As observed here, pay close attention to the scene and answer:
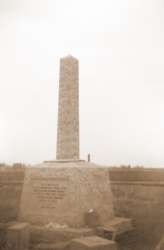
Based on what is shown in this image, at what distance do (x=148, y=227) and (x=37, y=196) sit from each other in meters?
3.99

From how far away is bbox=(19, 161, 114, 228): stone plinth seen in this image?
338 inches

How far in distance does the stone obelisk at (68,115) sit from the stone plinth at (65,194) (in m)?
0.63

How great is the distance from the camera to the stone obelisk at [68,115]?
9.86m

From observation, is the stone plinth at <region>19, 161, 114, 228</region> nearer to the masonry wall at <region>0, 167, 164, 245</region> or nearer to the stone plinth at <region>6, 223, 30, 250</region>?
the stone plinth at <region>6, 223, 30, 250</region>

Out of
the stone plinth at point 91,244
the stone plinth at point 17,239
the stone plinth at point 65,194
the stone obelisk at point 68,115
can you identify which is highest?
the stone obelisk at point 68,115

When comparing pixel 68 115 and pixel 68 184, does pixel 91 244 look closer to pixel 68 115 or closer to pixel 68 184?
pixel 68 184

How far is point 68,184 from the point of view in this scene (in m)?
8.74

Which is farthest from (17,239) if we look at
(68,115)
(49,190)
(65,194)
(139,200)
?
(139,200)

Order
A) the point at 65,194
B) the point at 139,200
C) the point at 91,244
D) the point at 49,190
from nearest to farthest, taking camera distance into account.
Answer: the point at 91,244, the point at 65,194, the point at 49,190, the point at 139,200

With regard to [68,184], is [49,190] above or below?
below

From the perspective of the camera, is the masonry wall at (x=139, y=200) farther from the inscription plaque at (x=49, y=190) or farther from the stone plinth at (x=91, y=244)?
the stone plinth at (x=91, y=244)

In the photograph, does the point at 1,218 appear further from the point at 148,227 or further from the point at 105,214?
the point at 148,227

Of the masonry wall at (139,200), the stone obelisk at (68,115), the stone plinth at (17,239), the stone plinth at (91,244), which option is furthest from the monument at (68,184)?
the stone plinth at (91,244)

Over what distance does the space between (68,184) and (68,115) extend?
236cm
